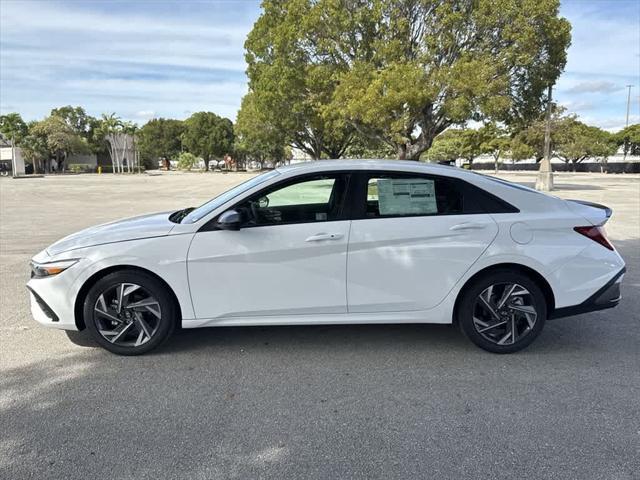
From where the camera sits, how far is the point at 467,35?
826 inches

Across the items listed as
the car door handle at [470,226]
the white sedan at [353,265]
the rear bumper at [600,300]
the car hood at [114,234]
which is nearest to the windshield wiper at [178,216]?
the car hood at [114,234]

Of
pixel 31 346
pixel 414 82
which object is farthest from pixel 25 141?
pixel 31 346

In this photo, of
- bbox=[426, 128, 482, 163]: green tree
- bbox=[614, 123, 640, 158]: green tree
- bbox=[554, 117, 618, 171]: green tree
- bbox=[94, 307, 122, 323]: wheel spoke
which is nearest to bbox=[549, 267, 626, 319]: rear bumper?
bbox=[94, 307, 122, 323]: wheel spoke

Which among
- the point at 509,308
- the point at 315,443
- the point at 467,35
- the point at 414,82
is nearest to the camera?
the point at 315,443

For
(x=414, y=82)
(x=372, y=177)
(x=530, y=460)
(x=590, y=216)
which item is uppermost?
(x=414, y=82)

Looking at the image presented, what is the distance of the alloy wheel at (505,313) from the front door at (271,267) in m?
1.19

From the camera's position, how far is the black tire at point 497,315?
4043 mm

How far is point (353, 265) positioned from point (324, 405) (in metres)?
1.14

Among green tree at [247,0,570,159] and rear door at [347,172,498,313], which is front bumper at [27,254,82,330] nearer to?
rear door at [347,172,498,313]

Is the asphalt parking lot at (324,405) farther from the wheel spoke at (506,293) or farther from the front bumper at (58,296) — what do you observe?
the wheel spoke at (506,293)

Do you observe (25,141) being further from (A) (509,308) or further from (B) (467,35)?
(A) (509,308)

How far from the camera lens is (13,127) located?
212 ft

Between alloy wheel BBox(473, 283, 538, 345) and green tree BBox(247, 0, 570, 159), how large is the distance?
1609 centimetres

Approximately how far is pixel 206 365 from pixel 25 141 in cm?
7372
